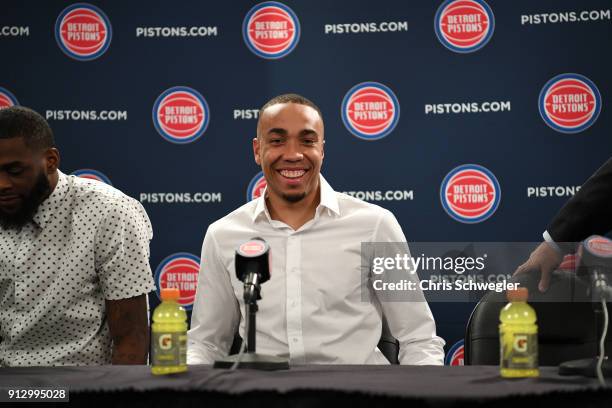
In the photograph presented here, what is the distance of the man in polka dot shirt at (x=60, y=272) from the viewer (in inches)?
89.0

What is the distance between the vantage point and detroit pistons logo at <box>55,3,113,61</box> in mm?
4020

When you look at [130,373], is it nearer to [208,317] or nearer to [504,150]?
[208,317]

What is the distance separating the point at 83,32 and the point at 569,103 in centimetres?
265

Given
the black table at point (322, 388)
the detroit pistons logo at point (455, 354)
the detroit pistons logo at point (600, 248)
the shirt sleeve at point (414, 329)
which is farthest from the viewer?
the detroit pistons logo at point (455, 354)

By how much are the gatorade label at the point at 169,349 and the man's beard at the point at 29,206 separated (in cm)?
98

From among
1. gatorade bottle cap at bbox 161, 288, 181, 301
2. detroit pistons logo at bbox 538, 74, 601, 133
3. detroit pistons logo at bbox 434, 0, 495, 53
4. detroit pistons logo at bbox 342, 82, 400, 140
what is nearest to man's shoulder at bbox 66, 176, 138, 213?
gatorade bottle cap at bbox 161, 288, 181, 301

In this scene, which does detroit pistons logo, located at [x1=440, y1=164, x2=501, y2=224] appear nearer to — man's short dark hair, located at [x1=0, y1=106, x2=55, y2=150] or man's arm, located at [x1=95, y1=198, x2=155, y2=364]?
man's arm, located at [x1=95, y1=198, x2=155, y2=364]

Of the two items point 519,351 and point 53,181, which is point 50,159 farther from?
point 519,351

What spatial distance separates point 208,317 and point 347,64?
205cm

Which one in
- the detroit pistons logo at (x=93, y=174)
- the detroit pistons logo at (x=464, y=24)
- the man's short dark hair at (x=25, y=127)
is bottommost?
the detroit pistons logo at (x=93, y=174)

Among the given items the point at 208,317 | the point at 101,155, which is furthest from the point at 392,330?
the point at 101,155

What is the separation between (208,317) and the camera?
2.22 m

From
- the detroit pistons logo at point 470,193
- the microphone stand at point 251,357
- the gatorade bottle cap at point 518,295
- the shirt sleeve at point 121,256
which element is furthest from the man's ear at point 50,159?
the detroit pistons logo at point 470,193

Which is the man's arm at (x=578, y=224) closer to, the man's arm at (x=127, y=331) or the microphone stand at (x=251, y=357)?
the microphone stand at (x=251, y=357)
